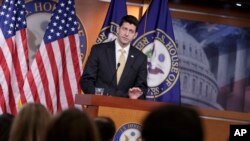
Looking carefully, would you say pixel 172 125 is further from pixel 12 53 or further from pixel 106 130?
pixel 12 53

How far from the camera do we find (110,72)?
21.5ft

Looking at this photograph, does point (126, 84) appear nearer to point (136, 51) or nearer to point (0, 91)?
point (136, 51)

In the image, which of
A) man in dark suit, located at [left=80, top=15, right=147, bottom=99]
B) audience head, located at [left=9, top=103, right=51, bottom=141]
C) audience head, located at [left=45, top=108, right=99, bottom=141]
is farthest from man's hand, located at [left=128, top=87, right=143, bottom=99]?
audience head, located at [left=45, top=108, right=99, bottom=141]

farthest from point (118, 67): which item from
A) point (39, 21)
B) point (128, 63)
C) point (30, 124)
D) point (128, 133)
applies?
point (30, 124)

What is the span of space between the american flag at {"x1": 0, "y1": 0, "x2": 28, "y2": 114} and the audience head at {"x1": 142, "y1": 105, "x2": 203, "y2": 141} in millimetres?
5376

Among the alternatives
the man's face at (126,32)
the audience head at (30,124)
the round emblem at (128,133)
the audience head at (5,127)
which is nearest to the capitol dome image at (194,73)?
the man's face at (126,32)

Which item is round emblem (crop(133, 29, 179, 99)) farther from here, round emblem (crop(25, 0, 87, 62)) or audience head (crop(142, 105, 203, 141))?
audience head (crop(142, 105, 203, 141))

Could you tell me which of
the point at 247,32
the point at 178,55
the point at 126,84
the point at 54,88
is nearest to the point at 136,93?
the point at 126,84

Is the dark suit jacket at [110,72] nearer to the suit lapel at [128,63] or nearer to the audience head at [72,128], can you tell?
the suit lapel at [128,63]

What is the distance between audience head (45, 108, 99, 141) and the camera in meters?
2.44

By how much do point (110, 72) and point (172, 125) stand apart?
4.29 meters

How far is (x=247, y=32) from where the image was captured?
29.5 ft

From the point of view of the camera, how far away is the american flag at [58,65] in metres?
7.75

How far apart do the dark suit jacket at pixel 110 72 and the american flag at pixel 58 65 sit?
47.1 inches
